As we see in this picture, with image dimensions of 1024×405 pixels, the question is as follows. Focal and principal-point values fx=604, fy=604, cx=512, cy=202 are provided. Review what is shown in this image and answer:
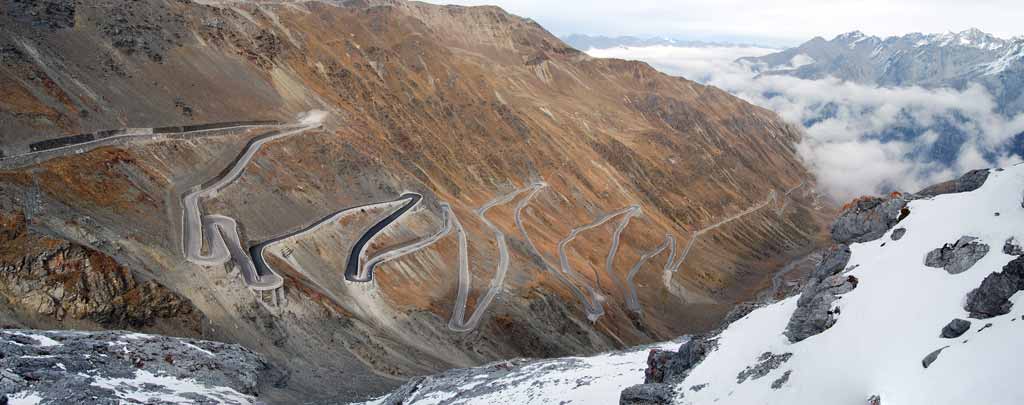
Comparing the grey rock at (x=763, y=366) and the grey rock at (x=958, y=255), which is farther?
the grey rock at (x=763, y=366)

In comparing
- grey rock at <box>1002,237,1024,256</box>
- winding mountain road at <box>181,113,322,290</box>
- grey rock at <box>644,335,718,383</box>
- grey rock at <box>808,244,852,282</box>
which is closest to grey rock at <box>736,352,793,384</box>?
grey rock at <box>644,335,718,383</box>

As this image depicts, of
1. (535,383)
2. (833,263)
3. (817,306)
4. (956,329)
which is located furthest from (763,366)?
(535,383)

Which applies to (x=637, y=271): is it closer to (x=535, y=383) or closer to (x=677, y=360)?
(x=535, y=383)

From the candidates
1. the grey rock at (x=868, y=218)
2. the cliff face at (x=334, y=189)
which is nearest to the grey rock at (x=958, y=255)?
the grey rock at (x=868, y=218)

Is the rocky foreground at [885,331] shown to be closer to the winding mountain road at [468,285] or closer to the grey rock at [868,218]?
the grey rock at [868,218]

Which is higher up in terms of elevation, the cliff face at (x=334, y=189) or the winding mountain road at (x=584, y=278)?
the cliff face at (x=334, y=189)

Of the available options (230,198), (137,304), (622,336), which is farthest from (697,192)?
(137,304)

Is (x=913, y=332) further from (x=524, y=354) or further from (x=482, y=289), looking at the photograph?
(x=482, y=289)
